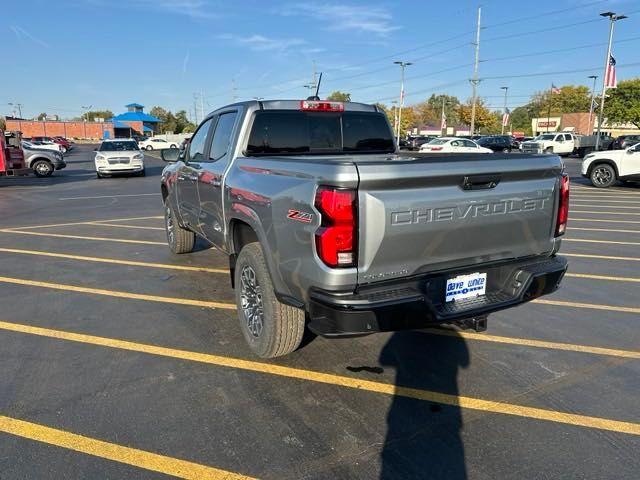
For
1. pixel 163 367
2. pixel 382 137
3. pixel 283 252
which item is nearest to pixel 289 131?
pixel 382 137

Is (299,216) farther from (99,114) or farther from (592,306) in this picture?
(99,114)

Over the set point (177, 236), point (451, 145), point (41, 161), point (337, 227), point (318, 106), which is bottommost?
point (177, 236)

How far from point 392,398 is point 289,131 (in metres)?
2.63

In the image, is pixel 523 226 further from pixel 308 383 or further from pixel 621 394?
pixel 308 383

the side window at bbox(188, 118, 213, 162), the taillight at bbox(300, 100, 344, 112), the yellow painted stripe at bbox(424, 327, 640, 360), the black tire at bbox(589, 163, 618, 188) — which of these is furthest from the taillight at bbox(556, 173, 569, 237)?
the black tire at bbox(589, 163, 618, 188)

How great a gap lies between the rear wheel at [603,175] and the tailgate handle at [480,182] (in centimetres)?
1579

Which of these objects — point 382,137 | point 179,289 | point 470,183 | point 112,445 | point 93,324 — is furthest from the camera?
point 179,289

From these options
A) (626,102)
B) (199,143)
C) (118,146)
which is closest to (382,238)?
(199,143)

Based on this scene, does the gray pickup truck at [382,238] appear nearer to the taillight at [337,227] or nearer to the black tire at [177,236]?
the taillight at [337,227]

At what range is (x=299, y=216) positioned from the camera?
2.86 metres

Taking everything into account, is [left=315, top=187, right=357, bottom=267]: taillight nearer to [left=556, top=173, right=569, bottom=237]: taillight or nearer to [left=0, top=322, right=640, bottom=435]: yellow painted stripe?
[left=0, top=322, right=640, bottom=435]: yellow painted stripe

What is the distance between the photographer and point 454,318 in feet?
9.80

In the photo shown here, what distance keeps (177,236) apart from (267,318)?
375 centimetres

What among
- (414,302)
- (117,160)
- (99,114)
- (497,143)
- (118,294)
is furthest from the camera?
(99,114)
